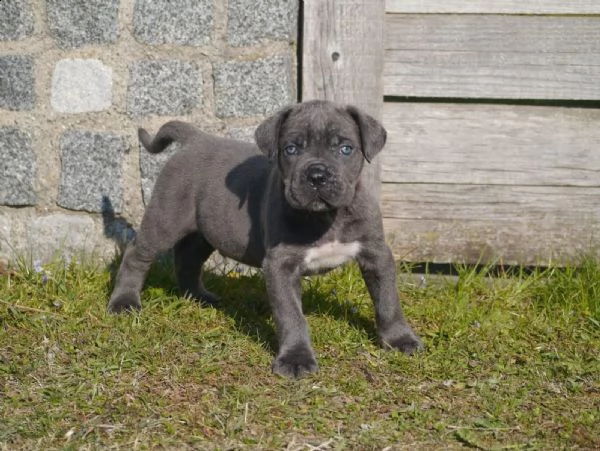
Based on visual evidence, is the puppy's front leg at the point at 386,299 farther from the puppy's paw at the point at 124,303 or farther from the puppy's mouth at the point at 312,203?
the puppy's paw at the point at 124,303

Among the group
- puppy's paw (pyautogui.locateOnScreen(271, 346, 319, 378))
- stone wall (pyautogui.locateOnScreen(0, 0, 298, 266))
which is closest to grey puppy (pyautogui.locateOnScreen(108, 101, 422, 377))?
puppy's paw (pyautogui.locateOnScreen(271, 346, 319, 378))

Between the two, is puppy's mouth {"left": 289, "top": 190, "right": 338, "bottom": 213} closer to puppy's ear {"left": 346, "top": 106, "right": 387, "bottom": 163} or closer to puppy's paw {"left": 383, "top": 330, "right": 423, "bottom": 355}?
puppy's ear {"left": 346, "top": 106, "right": 387, "bottom": 163}

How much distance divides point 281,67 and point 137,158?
3.26 feet

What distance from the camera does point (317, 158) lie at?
3.79 m

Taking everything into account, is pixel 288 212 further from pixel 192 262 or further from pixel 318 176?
pixel 192 262

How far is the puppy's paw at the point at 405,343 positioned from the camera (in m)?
3.99

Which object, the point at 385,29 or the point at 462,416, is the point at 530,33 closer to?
the point at 385,29

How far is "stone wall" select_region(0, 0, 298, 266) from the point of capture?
16.2 feet

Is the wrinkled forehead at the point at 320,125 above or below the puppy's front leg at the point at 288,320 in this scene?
above

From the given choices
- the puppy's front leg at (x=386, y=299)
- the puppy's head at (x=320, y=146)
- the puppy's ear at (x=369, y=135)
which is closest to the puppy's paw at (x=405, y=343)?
the puppy's front leg at (x=386, y=299)

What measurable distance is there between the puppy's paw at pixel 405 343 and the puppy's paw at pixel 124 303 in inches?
A: 51.7

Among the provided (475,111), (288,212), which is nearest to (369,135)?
(288,212)

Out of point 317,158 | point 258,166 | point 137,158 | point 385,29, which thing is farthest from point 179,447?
point 385,29

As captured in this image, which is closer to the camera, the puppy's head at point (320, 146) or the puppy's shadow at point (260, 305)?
the puppy's head at point (320, 146)
